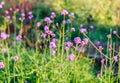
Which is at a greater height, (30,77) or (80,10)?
(80,10)

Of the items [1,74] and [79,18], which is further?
[79,18]

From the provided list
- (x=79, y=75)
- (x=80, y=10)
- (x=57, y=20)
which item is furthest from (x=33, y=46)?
(x=79, y=75)

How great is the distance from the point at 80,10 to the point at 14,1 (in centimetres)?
150

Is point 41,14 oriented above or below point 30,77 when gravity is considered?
above

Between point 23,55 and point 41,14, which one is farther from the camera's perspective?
point 41,14

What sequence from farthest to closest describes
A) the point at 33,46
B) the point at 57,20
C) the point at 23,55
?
the point at 57,20 < the point at 33,46 < the point at 23,55

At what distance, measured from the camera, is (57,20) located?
25.6ft

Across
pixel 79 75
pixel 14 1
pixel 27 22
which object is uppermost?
pixel 14 1

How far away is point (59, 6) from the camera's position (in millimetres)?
8430

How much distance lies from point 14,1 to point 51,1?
0.83m

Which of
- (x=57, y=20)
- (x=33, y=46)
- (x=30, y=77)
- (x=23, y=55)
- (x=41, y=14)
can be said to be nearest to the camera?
(x=30, y=77)

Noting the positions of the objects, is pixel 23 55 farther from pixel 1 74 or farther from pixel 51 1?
pixel 51 1

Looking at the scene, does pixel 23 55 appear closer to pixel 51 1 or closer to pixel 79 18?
pixel 79 18

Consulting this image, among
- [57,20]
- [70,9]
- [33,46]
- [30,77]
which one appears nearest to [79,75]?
[30,77]
